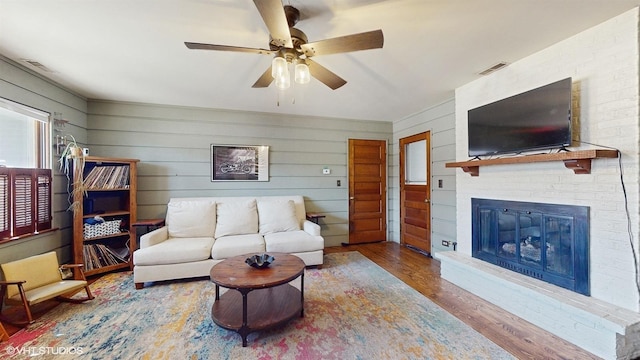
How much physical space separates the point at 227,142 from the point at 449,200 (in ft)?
11.7

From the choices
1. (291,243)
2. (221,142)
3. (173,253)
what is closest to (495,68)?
(291,243)

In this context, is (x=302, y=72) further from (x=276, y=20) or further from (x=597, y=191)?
(x=597, y=191)

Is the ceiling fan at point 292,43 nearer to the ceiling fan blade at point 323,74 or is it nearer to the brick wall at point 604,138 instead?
the ceiling fan blade at point 323,74

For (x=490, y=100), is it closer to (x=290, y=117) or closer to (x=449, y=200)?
(x=449, y=200)

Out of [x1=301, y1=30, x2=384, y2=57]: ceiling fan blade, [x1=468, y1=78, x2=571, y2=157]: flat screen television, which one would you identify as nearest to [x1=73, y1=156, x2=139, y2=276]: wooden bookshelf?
[x1=301, y1=30, x2=384, y2=57]: ceiling fan blade

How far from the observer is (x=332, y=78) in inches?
82.4

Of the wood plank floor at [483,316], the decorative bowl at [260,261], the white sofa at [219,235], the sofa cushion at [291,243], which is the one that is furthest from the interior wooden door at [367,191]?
the decorative bowl at [260,261]

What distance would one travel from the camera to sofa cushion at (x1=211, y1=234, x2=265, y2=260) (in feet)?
10.2

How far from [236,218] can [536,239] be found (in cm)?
353

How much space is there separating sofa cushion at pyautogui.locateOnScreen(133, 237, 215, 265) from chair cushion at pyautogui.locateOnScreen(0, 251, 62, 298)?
664mm

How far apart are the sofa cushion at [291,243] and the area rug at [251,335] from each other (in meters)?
0.69

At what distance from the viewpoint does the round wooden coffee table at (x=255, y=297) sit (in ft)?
6.30

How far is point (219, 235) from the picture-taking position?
140 inches

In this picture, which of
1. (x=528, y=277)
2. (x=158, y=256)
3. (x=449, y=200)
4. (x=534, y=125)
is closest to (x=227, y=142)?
(x=158, y=256)
